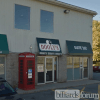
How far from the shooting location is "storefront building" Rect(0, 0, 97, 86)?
12.3 meters

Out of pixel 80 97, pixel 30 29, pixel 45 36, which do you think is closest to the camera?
pixel 80 97

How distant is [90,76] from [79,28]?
535 cm

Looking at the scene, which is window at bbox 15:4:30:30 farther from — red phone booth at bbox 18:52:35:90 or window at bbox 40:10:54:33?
red phone booth at bbox 18:52:35:90

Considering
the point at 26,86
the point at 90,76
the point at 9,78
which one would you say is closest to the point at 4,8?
the point at 9,78

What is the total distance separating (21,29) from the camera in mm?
12984

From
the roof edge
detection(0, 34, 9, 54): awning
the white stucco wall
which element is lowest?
detection(0, 34, 9, 54): awning

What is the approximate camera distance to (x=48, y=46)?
45.9 ft

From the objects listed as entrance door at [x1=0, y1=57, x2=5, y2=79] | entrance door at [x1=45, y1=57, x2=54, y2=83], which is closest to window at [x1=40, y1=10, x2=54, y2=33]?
entrance door at [x1=45, y1=57, x2=54, y2=83]

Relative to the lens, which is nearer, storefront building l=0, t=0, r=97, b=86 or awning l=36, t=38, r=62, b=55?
storefront building l=0, t=0, r=97, b=86

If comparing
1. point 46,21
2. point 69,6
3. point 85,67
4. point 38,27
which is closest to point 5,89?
point 38,27

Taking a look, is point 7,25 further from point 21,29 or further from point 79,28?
point 79,28

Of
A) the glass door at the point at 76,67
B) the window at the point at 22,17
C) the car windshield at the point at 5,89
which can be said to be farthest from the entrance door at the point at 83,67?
the car windshield at the point at 5,89

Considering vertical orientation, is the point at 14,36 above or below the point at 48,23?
below

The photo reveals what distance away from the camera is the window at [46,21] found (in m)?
Result: 14.4
